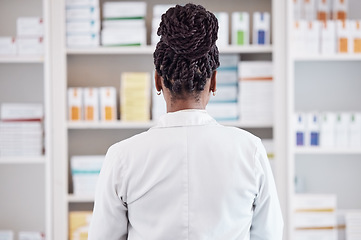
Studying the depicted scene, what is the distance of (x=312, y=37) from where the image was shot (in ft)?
8.65

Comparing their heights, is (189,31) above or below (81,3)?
below

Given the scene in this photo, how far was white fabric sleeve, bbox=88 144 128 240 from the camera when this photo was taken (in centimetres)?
110

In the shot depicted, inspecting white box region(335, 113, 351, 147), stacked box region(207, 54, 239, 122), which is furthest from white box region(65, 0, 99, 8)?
white box region(335, 113, 351, 147)

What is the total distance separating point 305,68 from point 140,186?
7.05 ft

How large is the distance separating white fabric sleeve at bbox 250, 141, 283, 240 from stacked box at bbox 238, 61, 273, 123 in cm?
152

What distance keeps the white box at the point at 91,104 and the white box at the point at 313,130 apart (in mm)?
1131

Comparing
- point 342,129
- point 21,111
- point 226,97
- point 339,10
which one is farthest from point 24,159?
point 339,10

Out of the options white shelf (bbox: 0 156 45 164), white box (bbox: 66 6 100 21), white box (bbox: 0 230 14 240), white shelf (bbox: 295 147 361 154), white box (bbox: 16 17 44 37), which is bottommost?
white box (bbox: 0 230 14 240)

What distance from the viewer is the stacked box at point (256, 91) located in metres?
2.71

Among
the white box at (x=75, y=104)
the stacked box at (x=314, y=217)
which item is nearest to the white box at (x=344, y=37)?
the stacked box at (x=314, y=217)

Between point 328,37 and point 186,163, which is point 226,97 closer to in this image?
point 328,37

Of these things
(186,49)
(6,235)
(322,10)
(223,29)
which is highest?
(322,10)

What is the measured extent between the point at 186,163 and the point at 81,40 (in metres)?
1.80

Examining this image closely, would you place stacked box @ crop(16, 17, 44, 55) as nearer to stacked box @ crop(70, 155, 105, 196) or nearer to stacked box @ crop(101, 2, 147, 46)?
stacked box @ crop(101, 2, 147, 46)
